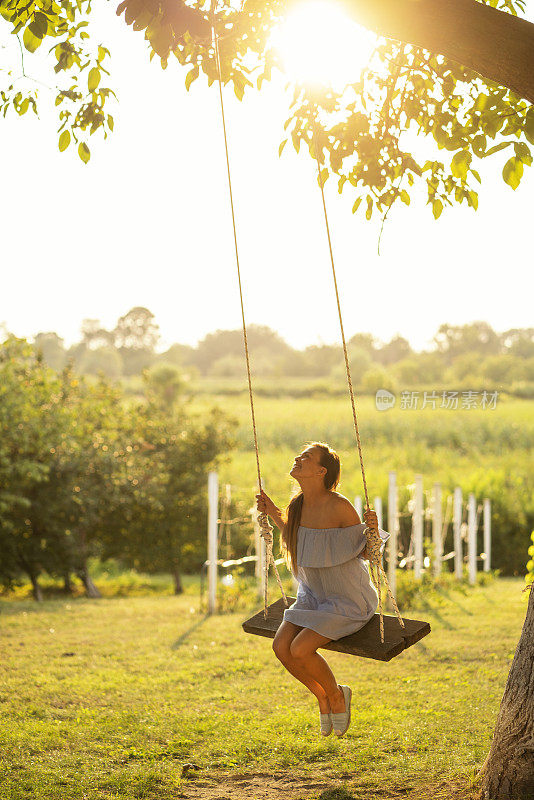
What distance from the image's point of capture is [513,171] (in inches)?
156

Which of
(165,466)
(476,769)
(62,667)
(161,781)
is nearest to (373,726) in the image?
(476,769)

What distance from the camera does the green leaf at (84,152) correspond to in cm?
467

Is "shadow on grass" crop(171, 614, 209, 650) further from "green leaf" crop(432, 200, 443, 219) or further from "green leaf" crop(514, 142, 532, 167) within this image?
"green leaf" crop(514, 142, 532, 167)

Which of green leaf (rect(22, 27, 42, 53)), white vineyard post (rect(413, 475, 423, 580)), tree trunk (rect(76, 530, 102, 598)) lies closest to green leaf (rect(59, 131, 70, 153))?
green leaf (rect(22, 27, 42, 53))

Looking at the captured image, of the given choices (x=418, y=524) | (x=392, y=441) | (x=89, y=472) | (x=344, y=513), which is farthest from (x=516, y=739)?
(x=392, y=441)

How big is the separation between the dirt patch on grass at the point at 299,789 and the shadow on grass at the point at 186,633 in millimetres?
3691

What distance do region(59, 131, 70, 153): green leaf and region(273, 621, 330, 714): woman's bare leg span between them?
2.72m

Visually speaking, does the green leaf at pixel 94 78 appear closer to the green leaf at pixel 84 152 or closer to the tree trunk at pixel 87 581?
the green leaf at pixel 84 152

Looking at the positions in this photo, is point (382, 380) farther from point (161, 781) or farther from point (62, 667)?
point (161, 781)

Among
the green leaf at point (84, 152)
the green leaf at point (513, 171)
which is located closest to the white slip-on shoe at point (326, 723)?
the green leaf at point (513, 171)

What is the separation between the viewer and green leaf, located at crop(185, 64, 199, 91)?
Answer: 4.62m

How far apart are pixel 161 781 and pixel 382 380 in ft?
116

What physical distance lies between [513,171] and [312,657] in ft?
8.00

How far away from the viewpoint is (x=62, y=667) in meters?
6.84
